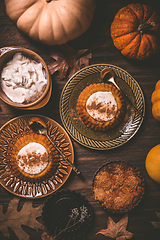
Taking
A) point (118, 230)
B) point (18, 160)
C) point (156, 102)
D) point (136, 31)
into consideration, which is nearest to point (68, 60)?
point (136, 31)

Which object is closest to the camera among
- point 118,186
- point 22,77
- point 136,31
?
point 22,77

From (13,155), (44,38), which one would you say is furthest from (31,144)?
(44,38)

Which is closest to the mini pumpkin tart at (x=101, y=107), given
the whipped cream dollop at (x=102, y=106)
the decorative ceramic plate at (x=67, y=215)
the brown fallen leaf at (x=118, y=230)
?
the whipped cream dollop at (x=102, y=106)

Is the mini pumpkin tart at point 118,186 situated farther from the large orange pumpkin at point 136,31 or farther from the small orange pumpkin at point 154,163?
the large orange pumpkin at point 136,31

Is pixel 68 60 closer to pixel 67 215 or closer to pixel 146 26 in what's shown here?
pixel 146 26

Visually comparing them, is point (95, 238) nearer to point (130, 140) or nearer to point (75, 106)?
point (130, 140)

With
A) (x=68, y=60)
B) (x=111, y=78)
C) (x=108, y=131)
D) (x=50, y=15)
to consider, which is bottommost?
(x=108, y=131)
